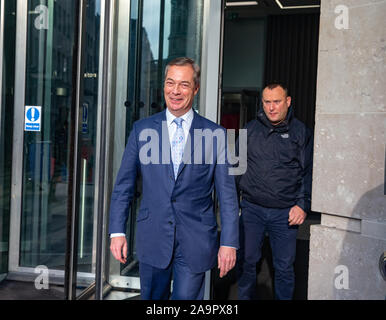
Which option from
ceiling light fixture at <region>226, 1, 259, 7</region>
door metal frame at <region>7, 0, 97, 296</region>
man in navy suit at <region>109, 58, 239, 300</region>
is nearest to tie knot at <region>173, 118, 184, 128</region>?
man in navy suit at <region>109, 58, 239, 300</region>

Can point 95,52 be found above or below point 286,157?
above

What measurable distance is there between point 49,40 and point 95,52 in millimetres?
447

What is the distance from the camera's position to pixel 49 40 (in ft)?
10.8

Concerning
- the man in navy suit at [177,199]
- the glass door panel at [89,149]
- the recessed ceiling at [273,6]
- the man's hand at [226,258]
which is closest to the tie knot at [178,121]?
the man in navy suit at [177,199]

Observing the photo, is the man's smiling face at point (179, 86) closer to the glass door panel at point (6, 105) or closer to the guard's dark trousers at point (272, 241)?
the guard's dark trousers at point (272, 241)

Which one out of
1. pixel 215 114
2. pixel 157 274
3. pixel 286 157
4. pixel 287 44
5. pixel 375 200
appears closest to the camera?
pixel 157 274

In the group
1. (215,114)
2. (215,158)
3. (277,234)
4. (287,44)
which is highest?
(287,44)

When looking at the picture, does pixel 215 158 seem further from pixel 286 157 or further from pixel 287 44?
pixel 287 44

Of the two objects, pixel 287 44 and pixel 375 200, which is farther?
pixel 287 44

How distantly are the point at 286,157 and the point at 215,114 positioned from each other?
61 cm

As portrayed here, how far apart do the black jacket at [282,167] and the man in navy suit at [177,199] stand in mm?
1053

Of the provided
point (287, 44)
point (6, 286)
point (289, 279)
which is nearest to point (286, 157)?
point (289, 279)

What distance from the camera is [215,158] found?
6.78 feet

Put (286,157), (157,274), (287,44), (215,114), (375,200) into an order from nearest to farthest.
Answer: (157,274)
(375,200)
(215,114)
(286,157)
(287,44)
